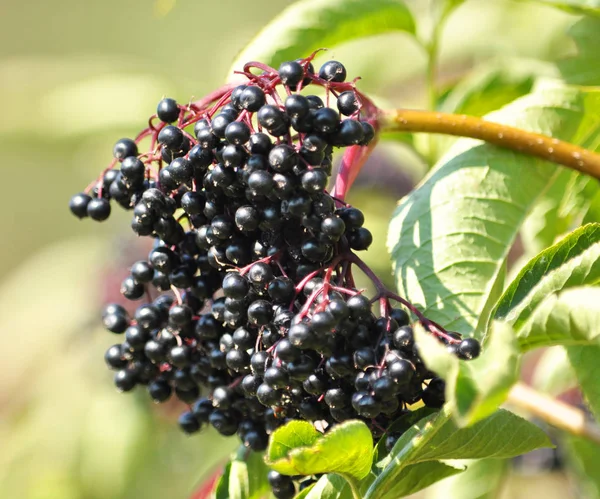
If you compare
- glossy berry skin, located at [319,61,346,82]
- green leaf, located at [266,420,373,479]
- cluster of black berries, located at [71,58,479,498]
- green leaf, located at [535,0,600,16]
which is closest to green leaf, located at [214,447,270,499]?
cluster of black berries, located at [71,58,479,498]

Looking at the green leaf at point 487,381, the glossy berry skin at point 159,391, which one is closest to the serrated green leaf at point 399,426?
the green leaf at point 487,381

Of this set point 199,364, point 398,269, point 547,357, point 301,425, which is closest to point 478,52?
point 547,357

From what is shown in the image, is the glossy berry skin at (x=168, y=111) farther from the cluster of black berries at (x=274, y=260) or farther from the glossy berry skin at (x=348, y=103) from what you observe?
the glossy berry skin at (x=348, y=103)

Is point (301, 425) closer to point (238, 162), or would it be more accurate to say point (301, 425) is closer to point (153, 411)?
point (238, 162)

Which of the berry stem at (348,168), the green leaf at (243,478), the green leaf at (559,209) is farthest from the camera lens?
the green leaf at (559,209)

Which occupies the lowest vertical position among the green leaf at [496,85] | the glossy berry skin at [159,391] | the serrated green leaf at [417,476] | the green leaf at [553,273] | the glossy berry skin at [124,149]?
the serrated green leaf at [417,476]

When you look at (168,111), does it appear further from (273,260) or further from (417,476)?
(417,476)
